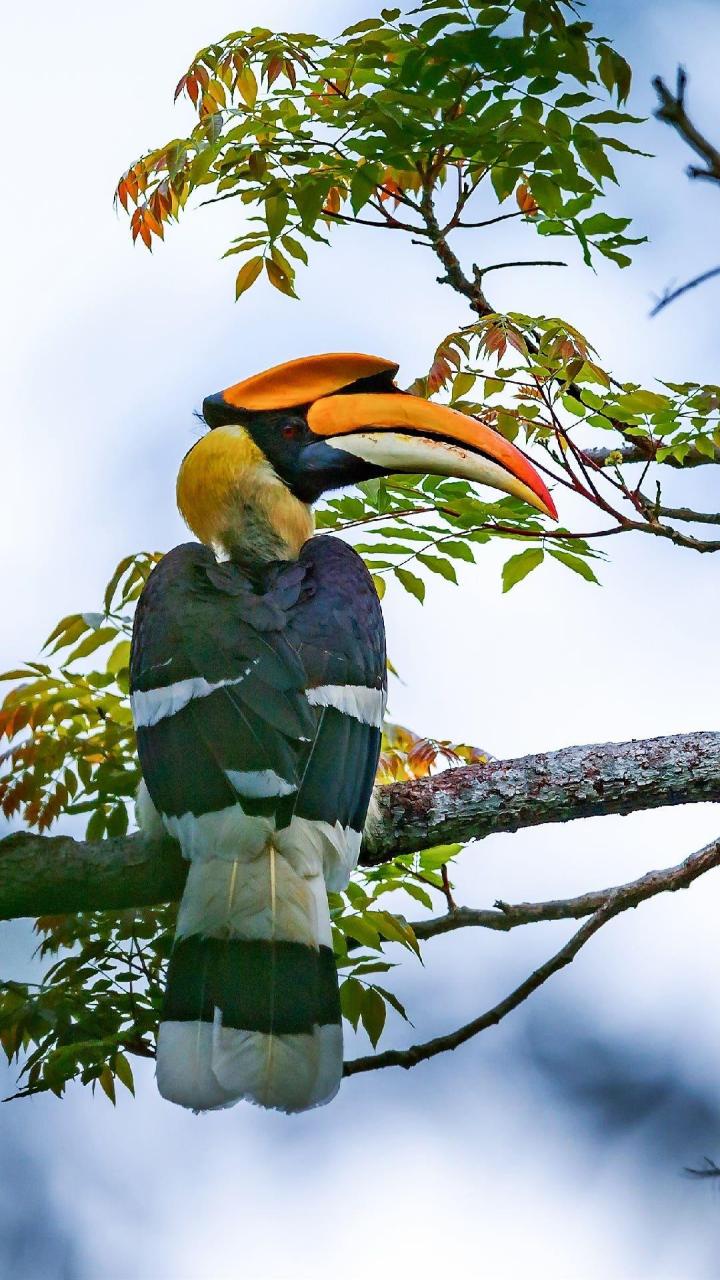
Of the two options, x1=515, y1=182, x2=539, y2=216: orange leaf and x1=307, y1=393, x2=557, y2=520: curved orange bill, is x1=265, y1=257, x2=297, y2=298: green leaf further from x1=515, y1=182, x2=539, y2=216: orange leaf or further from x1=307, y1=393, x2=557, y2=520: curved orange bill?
x1=515, y1=182, x2=539, y2=216: orange leaf

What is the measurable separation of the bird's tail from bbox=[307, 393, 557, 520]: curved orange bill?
0.86m

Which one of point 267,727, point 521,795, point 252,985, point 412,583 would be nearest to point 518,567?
point 412,583

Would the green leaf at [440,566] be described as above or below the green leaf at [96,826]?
above

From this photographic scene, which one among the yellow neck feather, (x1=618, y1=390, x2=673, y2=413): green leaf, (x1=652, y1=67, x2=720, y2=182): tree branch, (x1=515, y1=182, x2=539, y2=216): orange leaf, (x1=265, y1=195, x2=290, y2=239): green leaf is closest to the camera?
(x1=652, y1=67, x2=720, y2=182): tree branch

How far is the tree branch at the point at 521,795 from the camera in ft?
7.10

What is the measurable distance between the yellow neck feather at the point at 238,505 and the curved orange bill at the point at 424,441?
15 cm

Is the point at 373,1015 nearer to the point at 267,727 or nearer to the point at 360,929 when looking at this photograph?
the point at 360,929

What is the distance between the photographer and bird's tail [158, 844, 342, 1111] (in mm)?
1866

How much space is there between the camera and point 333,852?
2.03 meters

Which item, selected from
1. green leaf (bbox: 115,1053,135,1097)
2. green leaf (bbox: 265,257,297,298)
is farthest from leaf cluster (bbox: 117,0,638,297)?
green leaf (bbox: 115,1053,135,1097)

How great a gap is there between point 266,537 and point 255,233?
0.60 metres

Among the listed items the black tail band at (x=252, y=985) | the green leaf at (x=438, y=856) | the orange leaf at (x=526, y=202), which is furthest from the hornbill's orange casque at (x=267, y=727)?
the orange leaf at (x=526, y=202)

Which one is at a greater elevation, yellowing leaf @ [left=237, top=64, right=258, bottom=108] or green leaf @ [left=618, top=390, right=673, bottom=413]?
yellowing leaf @ [left=237, top=64, right=258, bottom=108]

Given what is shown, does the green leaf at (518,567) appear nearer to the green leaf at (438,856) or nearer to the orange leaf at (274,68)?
the green leaf at (438,856)
